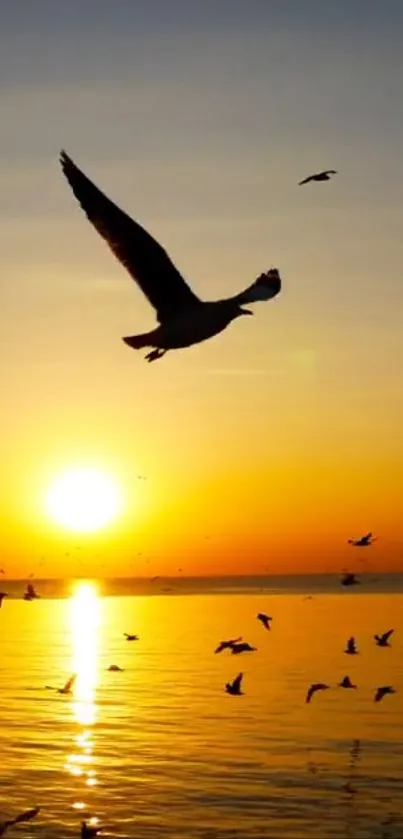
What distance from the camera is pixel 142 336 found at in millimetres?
15906

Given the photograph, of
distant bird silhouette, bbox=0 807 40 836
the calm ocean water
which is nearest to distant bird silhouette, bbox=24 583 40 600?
the calm ocean water

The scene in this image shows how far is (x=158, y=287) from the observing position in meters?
16.0

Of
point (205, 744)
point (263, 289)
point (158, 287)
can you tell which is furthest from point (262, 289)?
point (205, 744)

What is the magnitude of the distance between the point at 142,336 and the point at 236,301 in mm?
1186

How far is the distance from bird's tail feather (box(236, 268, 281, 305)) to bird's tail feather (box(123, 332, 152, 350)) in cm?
117

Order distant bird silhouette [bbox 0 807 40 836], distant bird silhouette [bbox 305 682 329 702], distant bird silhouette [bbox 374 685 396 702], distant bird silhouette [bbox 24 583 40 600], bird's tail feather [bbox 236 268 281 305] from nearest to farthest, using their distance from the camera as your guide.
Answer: bird's tail feather [bbox 236 268 281 305] → distant bird silhouette [bbox 0 807 40 836] → distant bird silhouette [bbox 374 685 396 702] → distant bird silhouette [bbox 305 682 329 702] → distant bird silhouette [bbox 24 583 40 600]

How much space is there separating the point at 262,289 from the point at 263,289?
0.01 meters

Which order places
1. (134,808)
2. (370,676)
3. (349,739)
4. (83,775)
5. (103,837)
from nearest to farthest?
(103,837) → (134,808) → (83,775) → (349,739) → (370,676)

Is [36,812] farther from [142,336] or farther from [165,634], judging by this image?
[165,634]

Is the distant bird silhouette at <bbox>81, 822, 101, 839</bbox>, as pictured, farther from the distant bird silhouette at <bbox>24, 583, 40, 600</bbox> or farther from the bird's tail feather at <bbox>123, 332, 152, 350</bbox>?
the distant bird silhouette at <bbox>24, 583, 40, 600</bbox>

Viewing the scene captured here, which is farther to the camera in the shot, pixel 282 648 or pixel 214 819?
pixel 282 648

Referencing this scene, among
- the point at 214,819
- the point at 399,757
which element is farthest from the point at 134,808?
the point at 399,757

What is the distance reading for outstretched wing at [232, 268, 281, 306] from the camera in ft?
50.3

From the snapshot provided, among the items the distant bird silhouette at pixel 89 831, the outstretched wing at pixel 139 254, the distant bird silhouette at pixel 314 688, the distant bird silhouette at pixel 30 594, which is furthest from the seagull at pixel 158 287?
the distant bird silhouette at pixel 30 594
